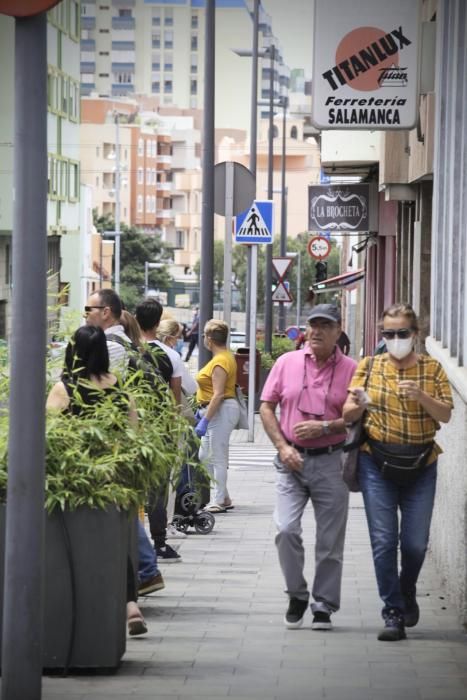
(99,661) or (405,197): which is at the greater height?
(405,197)

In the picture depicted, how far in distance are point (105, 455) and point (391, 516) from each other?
163 cm

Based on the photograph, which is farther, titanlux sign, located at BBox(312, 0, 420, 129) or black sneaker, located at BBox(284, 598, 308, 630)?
titanlux sign, located at BBox(312, 0, 420, 129)

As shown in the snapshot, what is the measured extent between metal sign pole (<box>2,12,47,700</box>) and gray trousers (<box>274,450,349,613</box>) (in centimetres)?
247

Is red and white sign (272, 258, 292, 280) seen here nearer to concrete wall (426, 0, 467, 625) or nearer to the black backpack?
concrete wall (426, 0, 467, 625)

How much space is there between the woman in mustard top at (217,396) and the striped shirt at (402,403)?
18.3 feet

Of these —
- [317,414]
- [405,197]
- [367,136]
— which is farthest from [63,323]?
[367,136]

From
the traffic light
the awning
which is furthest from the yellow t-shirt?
the traffic light

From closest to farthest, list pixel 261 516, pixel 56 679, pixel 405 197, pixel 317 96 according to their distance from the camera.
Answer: pixel 56 679, pixel 317 96, pixel 261 516, pixel 405 197

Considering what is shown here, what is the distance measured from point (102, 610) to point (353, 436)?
178 cm

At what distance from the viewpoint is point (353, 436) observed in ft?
26.5

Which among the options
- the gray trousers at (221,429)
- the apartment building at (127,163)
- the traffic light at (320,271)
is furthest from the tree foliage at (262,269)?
the gray trousers at (221,429)

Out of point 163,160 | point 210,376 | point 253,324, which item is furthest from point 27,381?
point 163,160

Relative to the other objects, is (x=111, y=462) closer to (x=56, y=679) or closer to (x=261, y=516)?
(x=56, y=679)

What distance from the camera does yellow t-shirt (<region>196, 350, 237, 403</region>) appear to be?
13703mm
